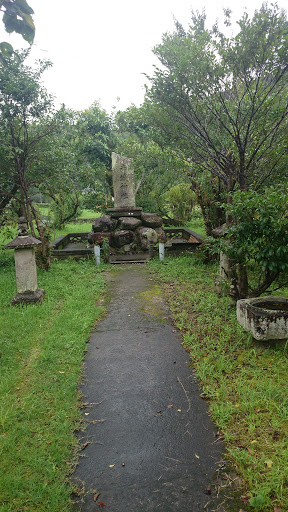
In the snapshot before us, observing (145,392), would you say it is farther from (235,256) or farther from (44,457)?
(235,256)

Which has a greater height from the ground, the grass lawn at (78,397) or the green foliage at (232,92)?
the green foliage at (232,92)

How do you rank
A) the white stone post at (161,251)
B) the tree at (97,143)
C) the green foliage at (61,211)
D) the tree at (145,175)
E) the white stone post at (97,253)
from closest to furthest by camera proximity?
the white stone post at (97,253)
the white stone post at (161,251)
the tree at (145,175)
the tree at (97,143)
the green foliage at (61,211)

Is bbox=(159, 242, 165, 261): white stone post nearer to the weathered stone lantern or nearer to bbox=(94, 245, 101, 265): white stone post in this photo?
bbox=(94, 245, 101, 265): white stone post

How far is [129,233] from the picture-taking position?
9562 millimetres

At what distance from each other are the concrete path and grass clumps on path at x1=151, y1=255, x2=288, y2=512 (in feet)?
0.44

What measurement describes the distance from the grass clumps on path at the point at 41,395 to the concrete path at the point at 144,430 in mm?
136

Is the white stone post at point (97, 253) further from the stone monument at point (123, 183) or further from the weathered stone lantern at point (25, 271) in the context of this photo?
the weathered stone lantern at point (25, 271)

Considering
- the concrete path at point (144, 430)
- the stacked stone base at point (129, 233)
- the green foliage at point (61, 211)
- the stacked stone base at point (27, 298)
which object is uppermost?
the green foliage at point (61, 211)

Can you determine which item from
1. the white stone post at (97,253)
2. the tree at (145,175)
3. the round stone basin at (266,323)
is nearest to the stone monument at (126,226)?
the white stone post at (97,253)

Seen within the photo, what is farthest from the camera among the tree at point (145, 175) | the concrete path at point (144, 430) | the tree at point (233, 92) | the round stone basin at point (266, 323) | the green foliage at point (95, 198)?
the green foliage at point (95, 198)

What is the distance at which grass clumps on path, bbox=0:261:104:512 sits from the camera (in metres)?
2.05

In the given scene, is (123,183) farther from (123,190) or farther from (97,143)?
(97,143)

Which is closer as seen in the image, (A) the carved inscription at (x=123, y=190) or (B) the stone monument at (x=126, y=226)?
(B) the stone monument at (x=126, y=226)

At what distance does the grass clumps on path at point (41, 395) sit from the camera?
2.05 metres
